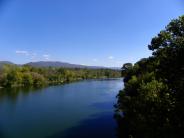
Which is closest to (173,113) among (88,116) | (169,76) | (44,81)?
(169,76)

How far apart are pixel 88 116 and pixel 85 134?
7.61m

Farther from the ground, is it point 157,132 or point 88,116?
point 157,132

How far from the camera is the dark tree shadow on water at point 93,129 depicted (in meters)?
20.4

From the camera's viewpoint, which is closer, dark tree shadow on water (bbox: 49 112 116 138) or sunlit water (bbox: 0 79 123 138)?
dark tree shadow on water (bbox: 49 112 116 138)

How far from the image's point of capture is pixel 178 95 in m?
7.91

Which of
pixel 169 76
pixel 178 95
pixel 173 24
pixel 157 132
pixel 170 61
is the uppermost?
pixel 173 24

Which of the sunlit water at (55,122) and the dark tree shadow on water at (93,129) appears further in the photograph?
the sunlit water at (55,122)

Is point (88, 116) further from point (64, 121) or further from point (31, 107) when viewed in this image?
point (31, 107)

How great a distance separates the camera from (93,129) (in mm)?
Result: 22500

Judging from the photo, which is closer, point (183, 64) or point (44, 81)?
point (183, 64)

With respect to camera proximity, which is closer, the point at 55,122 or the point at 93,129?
the point at 93,129

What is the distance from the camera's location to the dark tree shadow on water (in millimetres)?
20406

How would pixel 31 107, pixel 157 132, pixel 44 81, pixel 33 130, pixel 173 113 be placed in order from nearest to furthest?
pixel 173 113
pixel 157 132
pixel 33 130
pixel 31 107
pixel 44 81

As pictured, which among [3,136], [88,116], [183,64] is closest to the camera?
[183,64]
